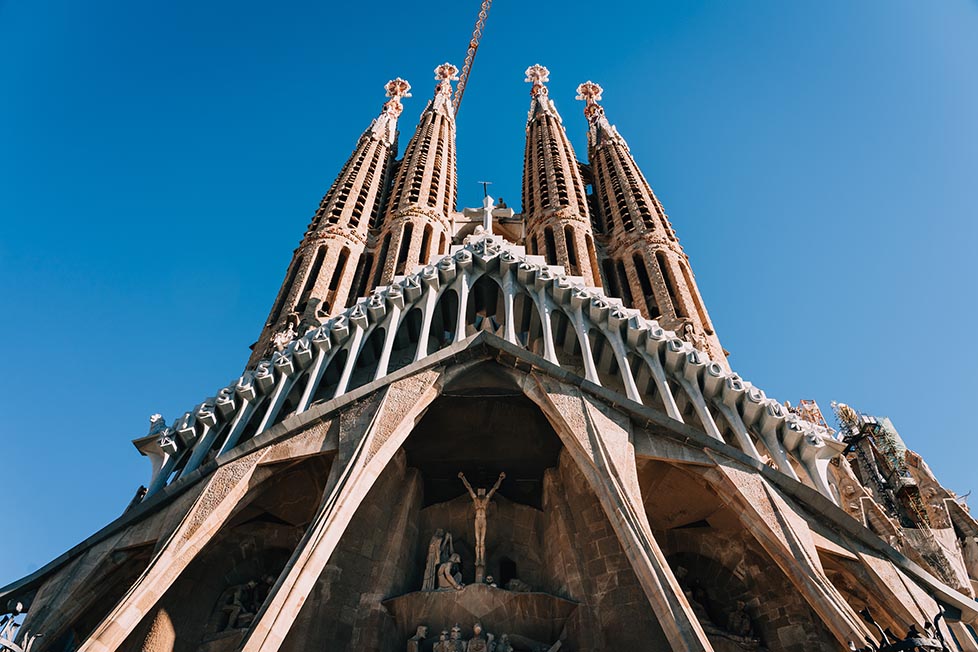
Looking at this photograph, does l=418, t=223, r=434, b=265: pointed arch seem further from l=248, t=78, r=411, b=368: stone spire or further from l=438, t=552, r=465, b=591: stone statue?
l=438, t=552, r=465, b=591: stone statue

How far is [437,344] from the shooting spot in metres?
14.9

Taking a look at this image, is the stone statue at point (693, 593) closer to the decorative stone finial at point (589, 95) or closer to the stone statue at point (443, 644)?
the stone statue at point (443, 644)

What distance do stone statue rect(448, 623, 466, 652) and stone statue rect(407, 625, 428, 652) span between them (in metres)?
0.50

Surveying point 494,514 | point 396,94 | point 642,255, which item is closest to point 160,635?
point 494,514

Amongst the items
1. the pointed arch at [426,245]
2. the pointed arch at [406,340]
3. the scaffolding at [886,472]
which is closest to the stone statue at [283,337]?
the pointed arch at [406,340]

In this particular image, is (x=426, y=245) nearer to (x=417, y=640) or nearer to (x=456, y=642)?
(x=417, y=640)

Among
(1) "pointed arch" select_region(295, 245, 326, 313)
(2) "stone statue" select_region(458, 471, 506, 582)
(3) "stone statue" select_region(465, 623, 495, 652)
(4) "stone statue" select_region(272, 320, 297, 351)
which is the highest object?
(1) "pointed arch" select_region(295, 245, 326, 313)

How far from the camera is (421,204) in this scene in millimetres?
24156

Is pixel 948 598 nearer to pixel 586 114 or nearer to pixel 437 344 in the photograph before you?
pixel 437 344

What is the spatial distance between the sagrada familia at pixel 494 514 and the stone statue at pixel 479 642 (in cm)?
4

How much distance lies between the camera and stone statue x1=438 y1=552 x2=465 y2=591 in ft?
37.5

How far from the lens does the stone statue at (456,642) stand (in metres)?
10.4

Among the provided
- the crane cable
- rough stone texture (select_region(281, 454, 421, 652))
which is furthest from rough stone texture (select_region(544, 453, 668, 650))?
the crane cable

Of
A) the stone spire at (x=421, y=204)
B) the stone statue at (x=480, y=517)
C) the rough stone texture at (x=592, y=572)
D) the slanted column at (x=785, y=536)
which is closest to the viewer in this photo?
the slanted column at (x=785, y=536)
